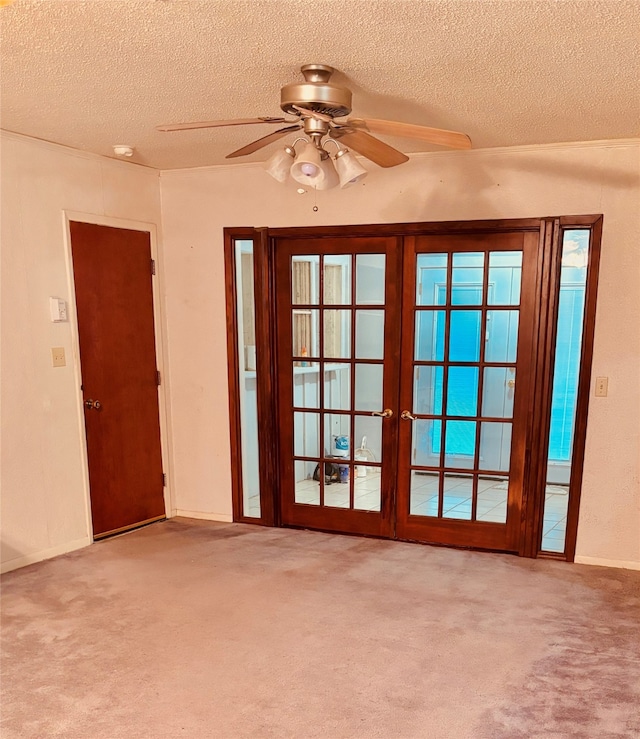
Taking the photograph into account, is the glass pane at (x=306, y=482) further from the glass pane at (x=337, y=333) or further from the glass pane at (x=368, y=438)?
the glass pane at (x=337, y=333)

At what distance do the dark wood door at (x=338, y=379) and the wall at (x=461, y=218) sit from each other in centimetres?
29

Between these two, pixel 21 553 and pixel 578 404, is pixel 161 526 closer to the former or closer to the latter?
pixel 21 553

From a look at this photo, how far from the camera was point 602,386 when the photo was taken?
2.97 meters

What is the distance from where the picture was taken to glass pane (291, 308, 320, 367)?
11.3 ft

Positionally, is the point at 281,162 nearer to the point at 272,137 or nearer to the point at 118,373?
the point at 272,137

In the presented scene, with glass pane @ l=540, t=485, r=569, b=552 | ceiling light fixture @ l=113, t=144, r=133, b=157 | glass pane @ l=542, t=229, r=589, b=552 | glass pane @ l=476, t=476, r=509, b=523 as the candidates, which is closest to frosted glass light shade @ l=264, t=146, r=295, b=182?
ceiling light fixture @ l=113, t=144, r=133, b=157

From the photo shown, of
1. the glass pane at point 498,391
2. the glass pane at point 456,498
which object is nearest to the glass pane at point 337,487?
the glass pane at point 456,498

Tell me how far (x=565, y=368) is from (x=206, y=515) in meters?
2.99

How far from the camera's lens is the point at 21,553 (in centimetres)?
300

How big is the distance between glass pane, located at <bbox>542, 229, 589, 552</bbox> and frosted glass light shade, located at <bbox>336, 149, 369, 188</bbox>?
8.28 feet

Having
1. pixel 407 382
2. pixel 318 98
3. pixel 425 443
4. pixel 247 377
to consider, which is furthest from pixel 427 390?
pixel 318 98

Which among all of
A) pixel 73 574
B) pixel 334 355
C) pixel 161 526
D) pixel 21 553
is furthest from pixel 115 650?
pixel 334 355

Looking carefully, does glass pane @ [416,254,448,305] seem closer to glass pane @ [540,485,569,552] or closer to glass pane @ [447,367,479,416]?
glass pane @ [447,367,479,416]

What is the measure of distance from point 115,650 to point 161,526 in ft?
4.59
